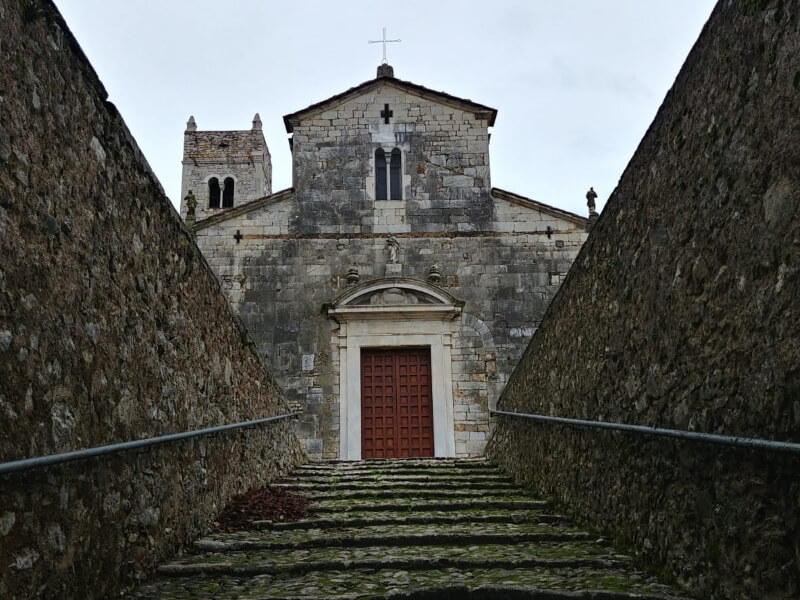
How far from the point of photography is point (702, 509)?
3139 mm

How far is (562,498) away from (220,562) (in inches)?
101

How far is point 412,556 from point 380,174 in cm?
1018

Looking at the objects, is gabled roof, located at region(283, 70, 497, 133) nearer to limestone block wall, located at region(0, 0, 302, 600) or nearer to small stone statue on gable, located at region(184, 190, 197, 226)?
small stone statue on gable, located at region(184, 190, 197, 226)

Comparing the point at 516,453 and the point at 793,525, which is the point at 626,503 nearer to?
the point at 793,525

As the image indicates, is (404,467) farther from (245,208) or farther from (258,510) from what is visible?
(245,208)

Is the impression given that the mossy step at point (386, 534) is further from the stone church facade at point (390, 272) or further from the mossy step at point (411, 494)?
the stone church facade at point (390, 272)

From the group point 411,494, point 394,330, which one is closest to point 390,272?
point 394,330

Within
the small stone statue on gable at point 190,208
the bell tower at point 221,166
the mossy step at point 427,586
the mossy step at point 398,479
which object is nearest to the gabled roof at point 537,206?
the small stone statue on gable at point 190,208

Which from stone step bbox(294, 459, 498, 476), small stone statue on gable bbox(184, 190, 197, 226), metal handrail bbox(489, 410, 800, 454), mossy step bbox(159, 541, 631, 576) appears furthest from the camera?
small stone statue on gable bbox(184, 190, 197, 226)

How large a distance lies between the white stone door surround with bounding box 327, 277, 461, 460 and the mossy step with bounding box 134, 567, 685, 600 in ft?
27.3

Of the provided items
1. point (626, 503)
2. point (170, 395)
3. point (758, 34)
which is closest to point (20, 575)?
point (170, 395)

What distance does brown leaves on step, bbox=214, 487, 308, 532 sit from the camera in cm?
510

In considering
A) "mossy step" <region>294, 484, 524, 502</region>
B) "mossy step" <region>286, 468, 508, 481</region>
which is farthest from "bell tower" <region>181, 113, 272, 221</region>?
"mossy step" <region>294, 484, 524, 502</region>

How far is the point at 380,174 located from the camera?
1361cm
